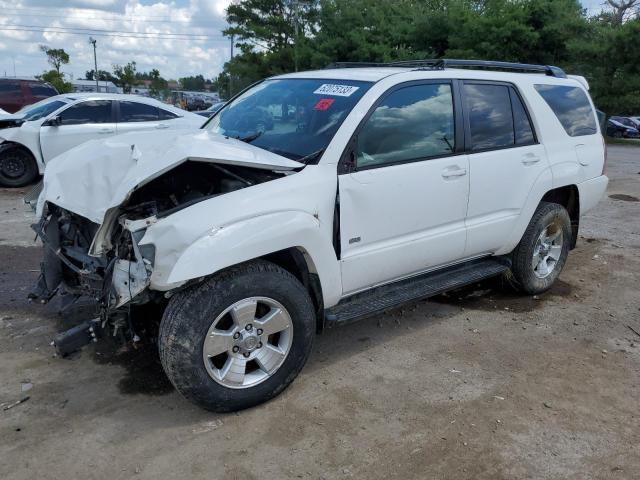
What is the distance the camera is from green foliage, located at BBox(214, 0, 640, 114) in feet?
80.1

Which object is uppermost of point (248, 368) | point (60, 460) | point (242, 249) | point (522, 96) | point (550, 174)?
point (522, 96)

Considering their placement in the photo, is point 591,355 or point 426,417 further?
point 591,355

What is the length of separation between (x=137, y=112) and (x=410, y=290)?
302 inches

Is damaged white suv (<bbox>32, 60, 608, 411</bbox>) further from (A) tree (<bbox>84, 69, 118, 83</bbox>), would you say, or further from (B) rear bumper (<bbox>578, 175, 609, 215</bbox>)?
(A) tree (<bbox>84, 69, 118, 83</bbox>)

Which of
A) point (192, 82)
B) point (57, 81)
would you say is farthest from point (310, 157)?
point (192, 82)

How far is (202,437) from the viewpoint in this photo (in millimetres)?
3002

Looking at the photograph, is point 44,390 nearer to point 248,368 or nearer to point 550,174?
point 248,368

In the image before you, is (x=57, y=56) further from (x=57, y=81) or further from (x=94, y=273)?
(x=94, y=273)

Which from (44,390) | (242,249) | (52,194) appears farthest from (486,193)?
(44,390)

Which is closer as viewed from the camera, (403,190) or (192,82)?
(403,190)

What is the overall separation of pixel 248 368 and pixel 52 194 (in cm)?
167

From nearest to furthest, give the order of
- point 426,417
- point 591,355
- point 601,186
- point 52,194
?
point 426,417 < point 52,194 < point 591,355 < point 601,186

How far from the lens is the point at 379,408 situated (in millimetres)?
3299

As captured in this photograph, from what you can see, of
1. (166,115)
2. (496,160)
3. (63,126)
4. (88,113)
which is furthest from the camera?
(166,115)
